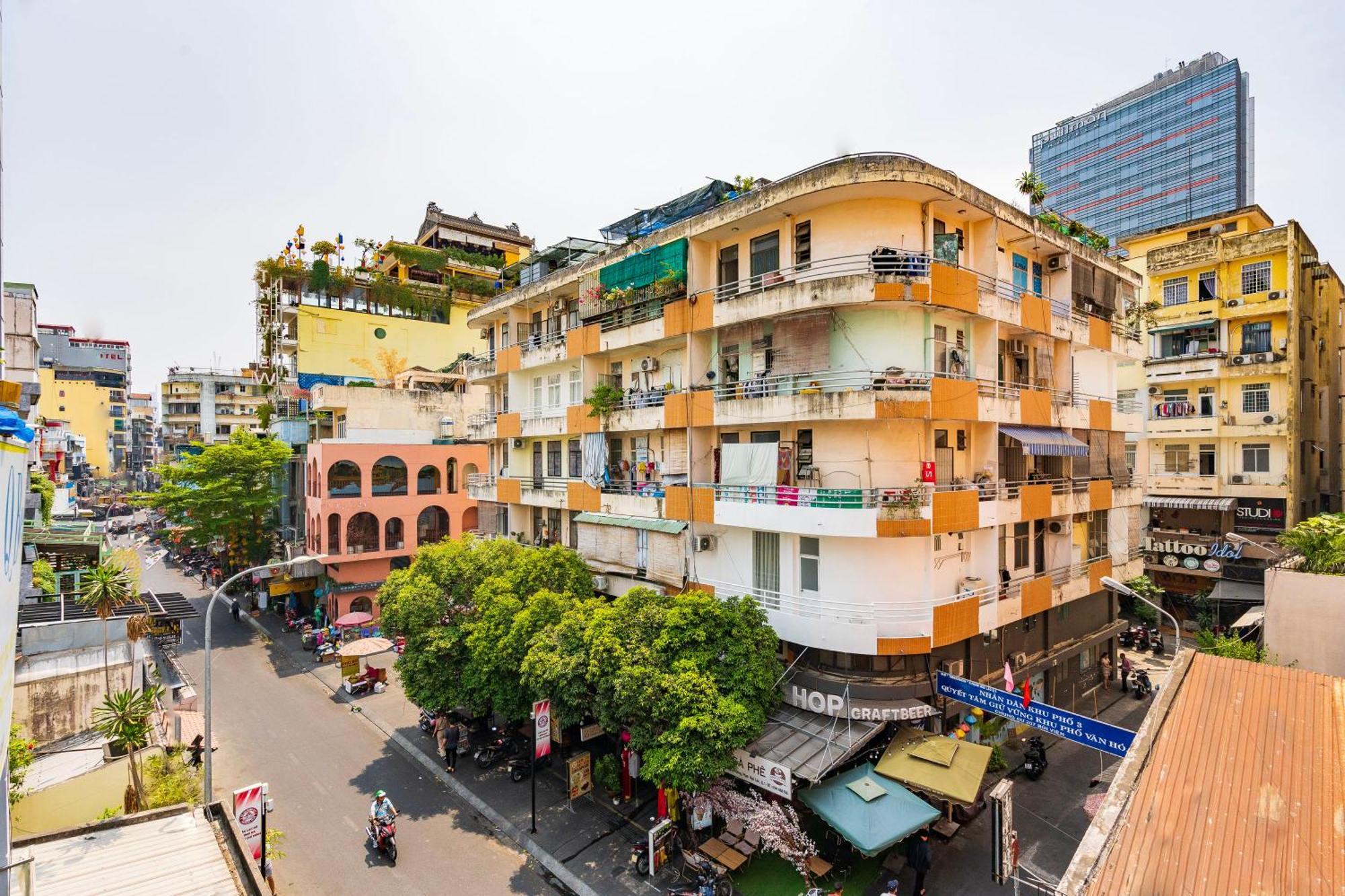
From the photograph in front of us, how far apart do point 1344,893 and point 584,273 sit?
24.0 m

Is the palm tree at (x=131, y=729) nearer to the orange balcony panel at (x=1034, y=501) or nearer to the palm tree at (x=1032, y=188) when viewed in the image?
the orange balcony panel at (x=1034, y=501)

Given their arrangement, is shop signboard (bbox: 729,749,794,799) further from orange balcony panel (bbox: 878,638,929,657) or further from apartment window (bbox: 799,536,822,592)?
apartment window (bbox: 799,536,822,592)

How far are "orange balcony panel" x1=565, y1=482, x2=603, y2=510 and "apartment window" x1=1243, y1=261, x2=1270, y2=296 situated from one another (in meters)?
33.2

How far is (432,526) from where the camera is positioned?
134 ft

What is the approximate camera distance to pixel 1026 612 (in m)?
19.4

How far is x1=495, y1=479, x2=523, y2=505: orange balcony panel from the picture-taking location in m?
28.4

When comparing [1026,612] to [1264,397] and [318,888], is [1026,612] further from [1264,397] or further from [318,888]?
[1264,397]

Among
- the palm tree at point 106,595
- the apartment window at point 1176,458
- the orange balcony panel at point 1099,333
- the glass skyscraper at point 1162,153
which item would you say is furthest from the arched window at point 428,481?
the glass skyscraper at point 1162,153

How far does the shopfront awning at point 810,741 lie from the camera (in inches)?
603

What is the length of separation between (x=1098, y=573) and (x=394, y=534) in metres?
35.5

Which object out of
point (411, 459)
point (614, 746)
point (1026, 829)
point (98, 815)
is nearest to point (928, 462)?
point (1026, 829)

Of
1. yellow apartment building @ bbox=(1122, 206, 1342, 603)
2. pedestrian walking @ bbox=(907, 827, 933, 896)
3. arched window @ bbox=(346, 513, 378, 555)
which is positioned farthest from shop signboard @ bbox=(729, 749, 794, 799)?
arched window @ bbox=(346, 513, 378, 555)

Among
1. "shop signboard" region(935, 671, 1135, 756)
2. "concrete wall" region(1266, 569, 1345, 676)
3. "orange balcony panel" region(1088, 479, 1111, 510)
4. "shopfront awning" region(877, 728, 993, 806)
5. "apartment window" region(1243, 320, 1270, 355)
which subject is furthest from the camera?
"apartment window" region(1243, 320, 1270, 355)

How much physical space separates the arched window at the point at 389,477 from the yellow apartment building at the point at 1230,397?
137ft
